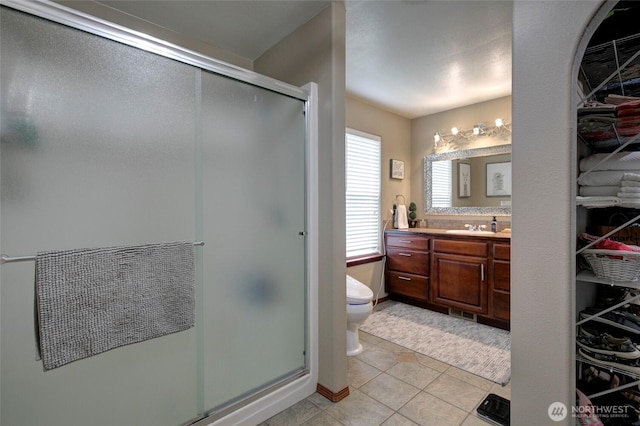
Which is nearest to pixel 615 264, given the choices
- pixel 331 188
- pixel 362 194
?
pixel 331 188

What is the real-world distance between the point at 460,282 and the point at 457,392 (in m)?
1.34

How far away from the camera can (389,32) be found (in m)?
2.10

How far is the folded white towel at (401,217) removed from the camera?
3.75 metres

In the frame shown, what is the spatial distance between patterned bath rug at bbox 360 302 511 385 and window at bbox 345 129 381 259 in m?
0.80

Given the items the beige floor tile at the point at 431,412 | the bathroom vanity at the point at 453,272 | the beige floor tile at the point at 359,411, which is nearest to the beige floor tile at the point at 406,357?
the beige floor tile at the point at 431,412

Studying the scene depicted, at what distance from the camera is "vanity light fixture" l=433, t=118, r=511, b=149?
323cm

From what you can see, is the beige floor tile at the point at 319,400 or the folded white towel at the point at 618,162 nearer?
the folded white towel at the point at 618,162

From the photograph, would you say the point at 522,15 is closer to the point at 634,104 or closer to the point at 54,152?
the point at 634,104

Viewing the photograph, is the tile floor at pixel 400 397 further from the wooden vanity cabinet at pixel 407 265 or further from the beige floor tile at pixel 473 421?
the wooden vanity cabinet at pixel 407 265

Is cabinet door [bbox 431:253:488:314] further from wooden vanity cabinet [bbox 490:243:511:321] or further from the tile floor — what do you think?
the tile floor

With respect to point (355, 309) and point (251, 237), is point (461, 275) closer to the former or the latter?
point (355, 309)

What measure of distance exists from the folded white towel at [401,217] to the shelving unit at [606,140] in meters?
2.33

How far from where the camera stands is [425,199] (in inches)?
155

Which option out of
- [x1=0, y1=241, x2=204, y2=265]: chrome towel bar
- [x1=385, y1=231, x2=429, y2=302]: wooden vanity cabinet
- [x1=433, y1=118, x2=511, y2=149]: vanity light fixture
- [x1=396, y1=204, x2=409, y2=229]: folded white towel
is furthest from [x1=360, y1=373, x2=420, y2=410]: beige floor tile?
[x1=433, y1=118, x2=511, y2=149]: vanity light fixture
